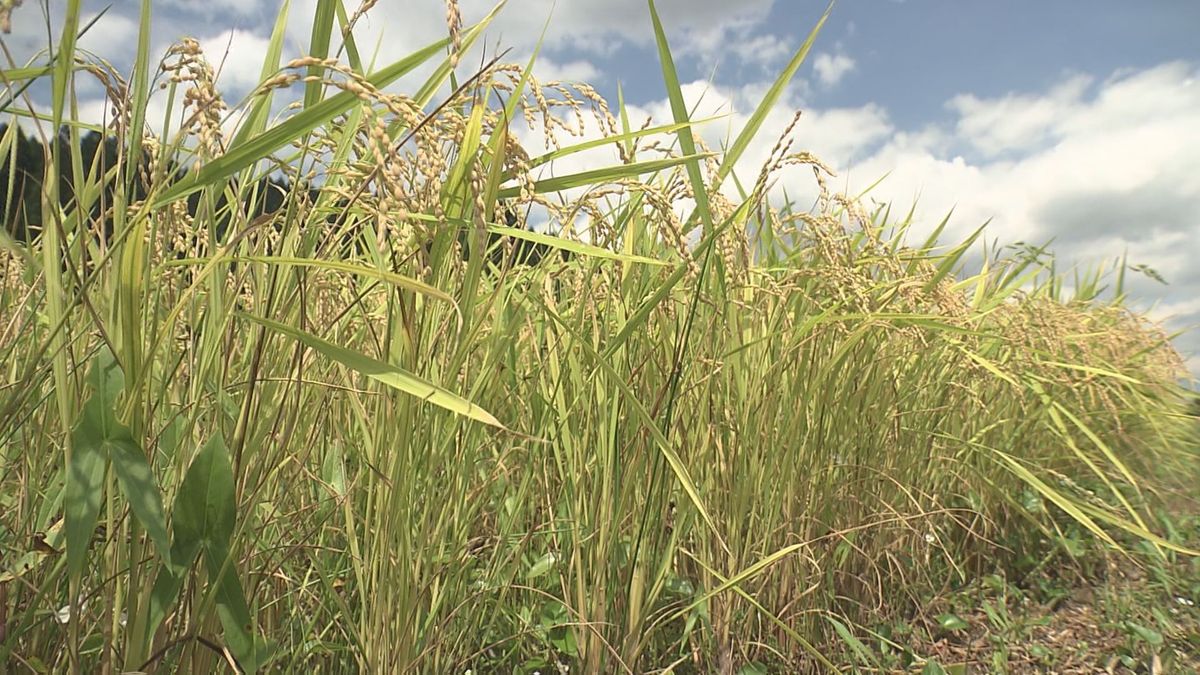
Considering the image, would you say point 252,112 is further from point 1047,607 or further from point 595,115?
point 1047,607

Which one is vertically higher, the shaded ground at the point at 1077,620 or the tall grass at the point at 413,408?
the tall grass at the point at 413,408

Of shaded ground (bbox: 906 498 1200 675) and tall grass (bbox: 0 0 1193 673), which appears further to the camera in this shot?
shaded ground (bbox: 906 498 1200 675)

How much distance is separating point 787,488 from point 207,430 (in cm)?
107

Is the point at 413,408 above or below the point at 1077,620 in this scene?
above

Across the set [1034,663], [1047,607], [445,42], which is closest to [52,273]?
[445,42]

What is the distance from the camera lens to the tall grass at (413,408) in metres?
→ 0.77

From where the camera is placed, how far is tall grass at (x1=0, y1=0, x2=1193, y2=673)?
0.77m

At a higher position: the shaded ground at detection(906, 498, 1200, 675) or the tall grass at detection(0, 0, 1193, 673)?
the tall grass at detection(0, 0, 1193, 673)

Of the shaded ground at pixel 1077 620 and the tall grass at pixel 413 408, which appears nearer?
the tall grass at pixel 413 408

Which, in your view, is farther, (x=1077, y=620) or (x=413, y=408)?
(x=1077, y=620)

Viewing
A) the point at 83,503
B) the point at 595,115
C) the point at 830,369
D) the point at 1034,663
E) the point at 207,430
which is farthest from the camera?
the point at 1034,663

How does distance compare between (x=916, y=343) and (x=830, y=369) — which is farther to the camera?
(x=916, y=343)

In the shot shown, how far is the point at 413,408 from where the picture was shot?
36.8 inches

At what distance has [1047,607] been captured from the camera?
2.29 m
